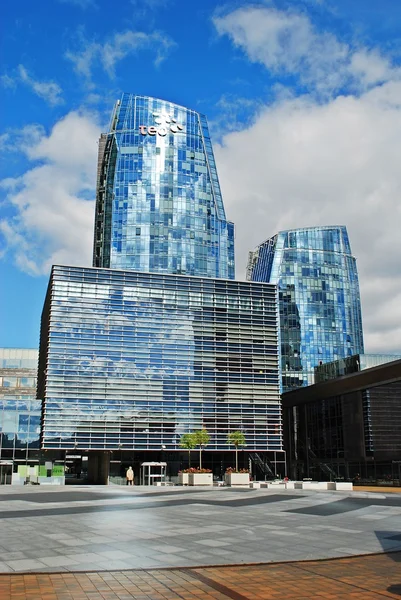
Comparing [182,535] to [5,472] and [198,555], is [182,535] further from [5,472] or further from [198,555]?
[5,472]

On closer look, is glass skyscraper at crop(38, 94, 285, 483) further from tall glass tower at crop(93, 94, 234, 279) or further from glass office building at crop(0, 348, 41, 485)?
tall glass tower at crop(93, 94, 234, 279)

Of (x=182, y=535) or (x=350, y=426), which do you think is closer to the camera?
(x=182, y=535)

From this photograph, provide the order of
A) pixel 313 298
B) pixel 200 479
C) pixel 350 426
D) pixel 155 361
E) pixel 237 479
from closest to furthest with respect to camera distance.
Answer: pixel 237 479 → pixel 200 479 → pixel 350 426 → pixel 155 361 → pixel 313 298

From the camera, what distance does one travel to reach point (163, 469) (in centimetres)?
8950

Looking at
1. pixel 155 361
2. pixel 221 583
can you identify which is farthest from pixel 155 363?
pixel 221 583

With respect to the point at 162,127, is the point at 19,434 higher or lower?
lower

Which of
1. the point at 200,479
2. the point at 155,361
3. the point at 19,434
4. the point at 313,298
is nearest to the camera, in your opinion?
the point at 200,479

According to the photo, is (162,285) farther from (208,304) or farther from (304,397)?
(304,397)

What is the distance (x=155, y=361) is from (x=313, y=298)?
266ft

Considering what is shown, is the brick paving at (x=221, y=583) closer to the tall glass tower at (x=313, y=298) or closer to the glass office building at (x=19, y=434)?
the glass office building at (x=19, y=434)

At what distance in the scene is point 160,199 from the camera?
461 ft

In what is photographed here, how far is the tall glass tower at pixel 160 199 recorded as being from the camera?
5458 inches

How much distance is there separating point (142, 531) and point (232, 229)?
132851 millimetres

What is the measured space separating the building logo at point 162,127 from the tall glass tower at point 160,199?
0.24 metres
